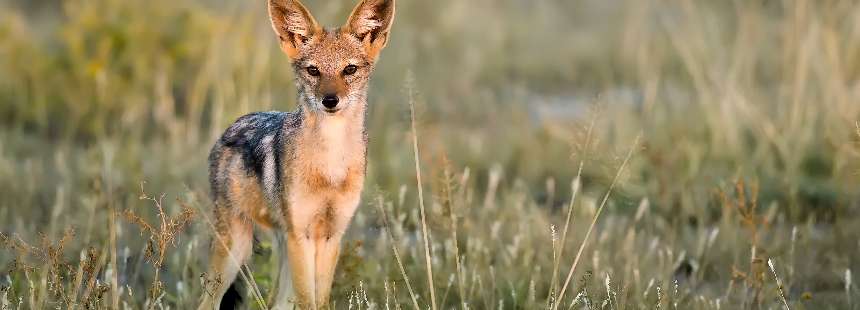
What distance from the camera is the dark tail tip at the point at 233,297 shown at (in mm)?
5188

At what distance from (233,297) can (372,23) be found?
4.46ft

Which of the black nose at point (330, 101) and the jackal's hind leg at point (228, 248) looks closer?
the black nose at point (330, 101)

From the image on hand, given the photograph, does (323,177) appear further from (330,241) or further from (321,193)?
(330,241)

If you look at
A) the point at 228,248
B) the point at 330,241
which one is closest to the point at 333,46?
the point at 330,241

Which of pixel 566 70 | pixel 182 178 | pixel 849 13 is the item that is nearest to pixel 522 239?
pixel 182 178

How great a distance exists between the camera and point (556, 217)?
6.94 m

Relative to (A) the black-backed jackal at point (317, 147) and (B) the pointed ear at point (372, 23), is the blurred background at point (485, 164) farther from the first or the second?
(B) the pointed ear at point (372, 23)

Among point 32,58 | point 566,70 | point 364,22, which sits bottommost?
point 566,70

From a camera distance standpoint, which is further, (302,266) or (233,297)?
(233,297)

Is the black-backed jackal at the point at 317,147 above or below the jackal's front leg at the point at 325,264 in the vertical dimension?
above

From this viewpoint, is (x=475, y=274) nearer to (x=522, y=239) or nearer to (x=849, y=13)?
(x=522, y=239)

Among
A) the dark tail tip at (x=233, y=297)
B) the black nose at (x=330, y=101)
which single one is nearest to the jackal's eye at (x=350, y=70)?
the black nose at (x=330, y=101)

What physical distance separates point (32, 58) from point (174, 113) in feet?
3.98

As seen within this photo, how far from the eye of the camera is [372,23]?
15.6 feet
